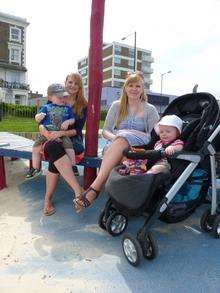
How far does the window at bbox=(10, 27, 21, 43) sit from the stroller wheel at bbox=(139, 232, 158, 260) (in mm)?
59234

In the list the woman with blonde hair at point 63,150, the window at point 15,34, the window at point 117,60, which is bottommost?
the woman with blonde hair at point 63,150

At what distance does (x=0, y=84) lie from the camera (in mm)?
52531

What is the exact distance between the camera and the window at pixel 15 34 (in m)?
57.9

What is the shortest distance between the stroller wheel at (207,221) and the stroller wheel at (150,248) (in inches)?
28.6

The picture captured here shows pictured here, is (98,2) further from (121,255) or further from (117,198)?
(121,255)

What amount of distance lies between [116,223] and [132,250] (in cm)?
56

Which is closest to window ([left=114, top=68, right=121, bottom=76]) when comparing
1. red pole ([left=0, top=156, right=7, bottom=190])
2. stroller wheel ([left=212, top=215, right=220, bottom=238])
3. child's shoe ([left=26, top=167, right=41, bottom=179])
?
child's shoe ([left=26, top=167, right=41, bottom=179])

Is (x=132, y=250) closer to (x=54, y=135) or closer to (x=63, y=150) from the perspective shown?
(x=63, y=150)

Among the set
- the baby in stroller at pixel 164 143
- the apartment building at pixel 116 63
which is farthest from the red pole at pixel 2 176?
the apartment building at pixel 116 63

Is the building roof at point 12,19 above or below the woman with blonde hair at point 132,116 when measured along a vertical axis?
above

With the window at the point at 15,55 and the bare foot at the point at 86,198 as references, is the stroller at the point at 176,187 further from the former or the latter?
the window at the point at 15,55

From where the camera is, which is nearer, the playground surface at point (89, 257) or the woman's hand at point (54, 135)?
the playground surface at point (89, 257)

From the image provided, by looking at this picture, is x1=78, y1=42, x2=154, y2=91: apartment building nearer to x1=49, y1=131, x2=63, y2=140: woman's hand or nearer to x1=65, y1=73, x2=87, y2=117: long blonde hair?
x1=65, y1=73, x2=87, y2=117: long blonde hair

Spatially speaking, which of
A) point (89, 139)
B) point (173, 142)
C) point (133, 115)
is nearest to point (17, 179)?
point (89, 139)
